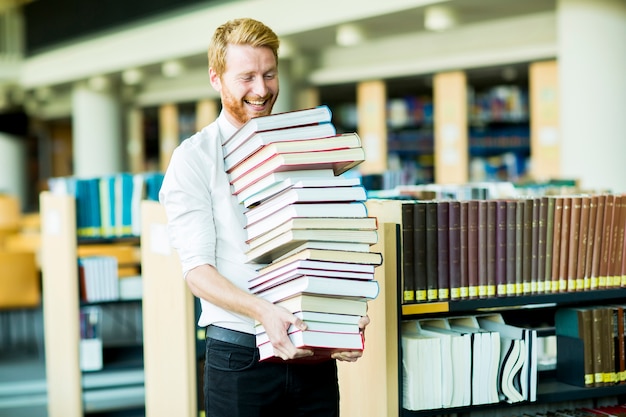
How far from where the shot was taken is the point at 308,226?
186cm

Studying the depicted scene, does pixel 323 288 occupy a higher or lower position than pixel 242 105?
lower

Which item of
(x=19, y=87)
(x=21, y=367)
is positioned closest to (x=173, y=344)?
(x=21, y=367)

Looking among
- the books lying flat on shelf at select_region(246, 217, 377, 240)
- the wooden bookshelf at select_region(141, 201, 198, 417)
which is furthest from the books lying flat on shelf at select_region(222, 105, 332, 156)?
the wooden bookshelf at select_region(141, 201, 198, 417)

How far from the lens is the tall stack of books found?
184 cm

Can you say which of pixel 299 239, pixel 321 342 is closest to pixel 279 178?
pixel 299 239

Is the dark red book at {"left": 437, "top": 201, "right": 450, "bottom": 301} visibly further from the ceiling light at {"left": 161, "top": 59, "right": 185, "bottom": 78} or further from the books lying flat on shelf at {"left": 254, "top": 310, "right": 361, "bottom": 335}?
the ceiling light at {"left": 161, "top": 59, "right": 185, "bottom": 78}

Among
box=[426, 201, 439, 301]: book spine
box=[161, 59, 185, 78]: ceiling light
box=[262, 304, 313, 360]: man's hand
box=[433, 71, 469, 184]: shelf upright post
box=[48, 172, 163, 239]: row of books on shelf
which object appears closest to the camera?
box=[262, 304, 313, 360]: man's hand

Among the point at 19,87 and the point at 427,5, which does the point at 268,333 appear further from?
the point at 19,87

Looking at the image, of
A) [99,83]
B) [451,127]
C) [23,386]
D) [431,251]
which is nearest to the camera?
[431,251]

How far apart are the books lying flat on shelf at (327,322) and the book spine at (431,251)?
83cm

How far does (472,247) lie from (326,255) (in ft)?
3.30

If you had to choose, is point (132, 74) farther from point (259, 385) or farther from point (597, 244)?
point (259, 385)

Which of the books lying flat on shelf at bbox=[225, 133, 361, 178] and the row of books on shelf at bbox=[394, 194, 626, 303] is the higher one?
the books lying flat on shelf at bbox=[225, 133, 361, 178]

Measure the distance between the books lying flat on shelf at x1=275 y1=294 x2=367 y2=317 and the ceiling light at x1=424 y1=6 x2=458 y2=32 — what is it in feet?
20.5
